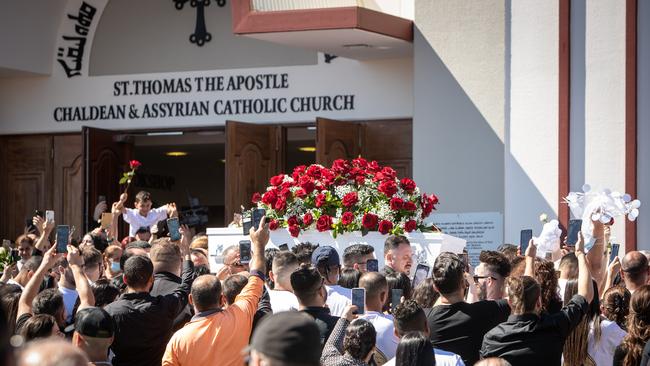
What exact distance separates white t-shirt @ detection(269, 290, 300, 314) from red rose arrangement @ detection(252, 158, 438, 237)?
10.0 feet

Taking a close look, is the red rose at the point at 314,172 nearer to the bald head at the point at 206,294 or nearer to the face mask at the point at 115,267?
the face mask at the point at 115,267

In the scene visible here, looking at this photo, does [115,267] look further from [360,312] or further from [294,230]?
[360,312]

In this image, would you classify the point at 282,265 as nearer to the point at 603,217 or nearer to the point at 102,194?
the point at 603,217

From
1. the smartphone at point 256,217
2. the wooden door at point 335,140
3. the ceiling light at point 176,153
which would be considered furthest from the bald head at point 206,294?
the ceiling light at point 176,153

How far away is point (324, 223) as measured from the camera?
9.59 m

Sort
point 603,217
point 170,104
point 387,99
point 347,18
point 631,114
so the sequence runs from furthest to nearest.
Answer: point 170,104 < point 387,99 < point 347,18 < point 631,114 < point 603,217

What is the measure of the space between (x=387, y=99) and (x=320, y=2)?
2635 mm

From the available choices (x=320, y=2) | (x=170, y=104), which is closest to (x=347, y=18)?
(x=320, y=2)

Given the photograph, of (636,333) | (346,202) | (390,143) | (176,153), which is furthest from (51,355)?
(176,153)

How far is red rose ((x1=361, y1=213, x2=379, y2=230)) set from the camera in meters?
9.48

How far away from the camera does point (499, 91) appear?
13.4 m

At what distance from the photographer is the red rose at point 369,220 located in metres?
9.48

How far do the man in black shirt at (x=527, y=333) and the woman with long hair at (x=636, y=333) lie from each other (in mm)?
395

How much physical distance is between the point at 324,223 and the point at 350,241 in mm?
286
